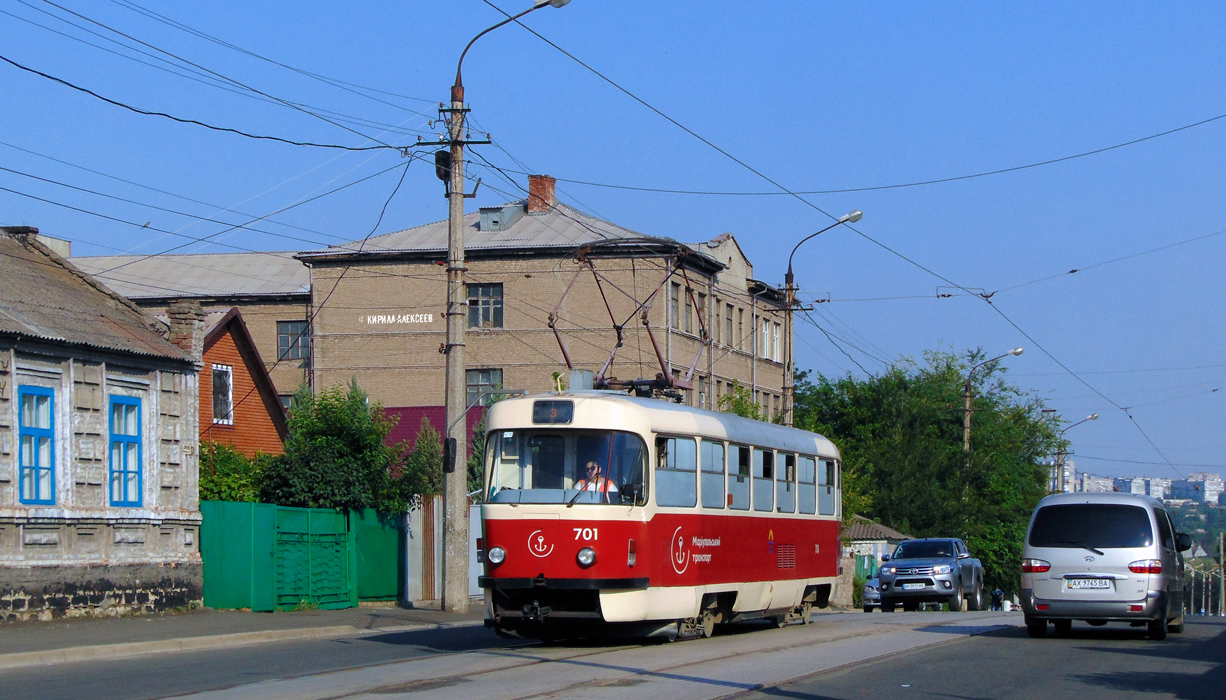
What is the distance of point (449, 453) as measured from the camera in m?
20.5

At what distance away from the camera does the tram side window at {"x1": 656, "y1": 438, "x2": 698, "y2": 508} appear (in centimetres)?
1661

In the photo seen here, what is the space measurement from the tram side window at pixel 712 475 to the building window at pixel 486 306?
3574 centimetres

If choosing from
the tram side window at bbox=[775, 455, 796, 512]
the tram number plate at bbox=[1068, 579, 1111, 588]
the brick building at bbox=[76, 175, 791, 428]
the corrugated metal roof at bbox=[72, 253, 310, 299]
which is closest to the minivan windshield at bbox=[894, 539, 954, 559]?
the tram side window at bbox=[775, 455, 796, 512]

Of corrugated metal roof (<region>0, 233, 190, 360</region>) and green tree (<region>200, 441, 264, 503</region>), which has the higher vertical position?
corrugated metal roof (<region>0, 233, 190, 360</region>)

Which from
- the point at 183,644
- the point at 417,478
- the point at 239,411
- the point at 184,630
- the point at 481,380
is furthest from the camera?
the point at 481,380

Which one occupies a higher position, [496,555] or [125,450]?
[125,450]

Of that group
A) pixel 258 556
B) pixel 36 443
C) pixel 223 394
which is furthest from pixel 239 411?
pixel 36 443

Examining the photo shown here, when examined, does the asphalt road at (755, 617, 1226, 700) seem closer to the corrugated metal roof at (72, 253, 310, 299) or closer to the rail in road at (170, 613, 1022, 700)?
the rail in road at (170, 613, 1022, 700)

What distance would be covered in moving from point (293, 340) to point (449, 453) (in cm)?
3793

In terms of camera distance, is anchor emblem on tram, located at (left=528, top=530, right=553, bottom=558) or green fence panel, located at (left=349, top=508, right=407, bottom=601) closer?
anchor emblem on tram, located at (left=528, top=530, right=553, bottom=558)

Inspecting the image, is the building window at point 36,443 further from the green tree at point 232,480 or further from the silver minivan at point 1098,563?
the silver minivan at point 1098,563

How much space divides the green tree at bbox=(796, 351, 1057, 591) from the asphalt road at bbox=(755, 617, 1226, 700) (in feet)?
94.1

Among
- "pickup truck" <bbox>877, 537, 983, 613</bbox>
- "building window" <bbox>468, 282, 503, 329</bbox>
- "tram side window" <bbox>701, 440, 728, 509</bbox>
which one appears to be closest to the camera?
"tram side window" <bbox>701, 440, 728, 509</bbox>

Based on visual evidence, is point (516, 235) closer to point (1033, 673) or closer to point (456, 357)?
point (456, 357)
